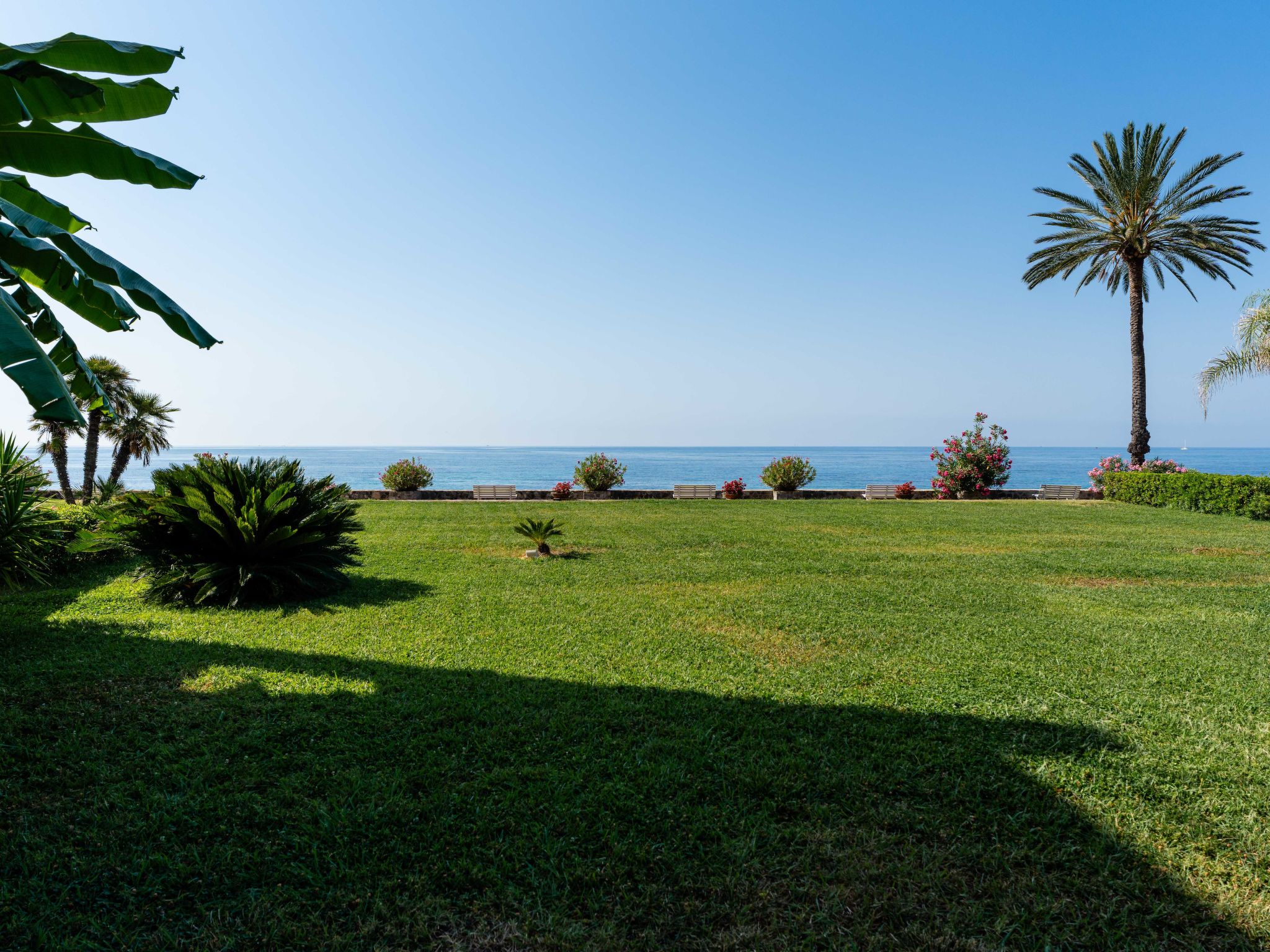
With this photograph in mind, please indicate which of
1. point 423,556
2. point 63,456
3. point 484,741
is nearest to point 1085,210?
point 423,556

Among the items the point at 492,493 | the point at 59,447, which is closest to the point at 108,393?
the point at 59,447

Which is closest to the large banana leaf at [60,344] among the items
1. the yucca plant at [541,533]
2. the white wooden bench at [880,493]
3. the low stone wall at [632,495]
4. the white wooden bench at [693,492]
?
the yucca plant at [541,533]

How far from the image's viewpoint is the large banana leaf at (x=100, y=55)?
412 centimetres

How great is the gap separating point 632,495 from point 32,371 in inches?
858

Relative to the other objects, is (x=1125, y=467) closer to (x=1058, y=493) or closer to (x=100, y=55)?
(x=1058, y=493)

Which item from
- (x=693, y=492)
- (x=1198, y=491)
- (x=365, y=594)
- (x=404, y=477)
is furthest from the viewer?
(x=693, y=492)

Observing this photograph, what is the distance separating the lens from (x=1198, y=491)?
1897cm

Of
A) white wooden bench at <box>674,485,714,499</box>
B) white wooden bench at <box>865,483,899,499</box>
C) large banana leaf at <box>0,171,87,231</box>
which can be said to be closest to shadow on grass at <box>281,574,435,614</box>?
large banana leaf at <box>0,171,87,231</box>

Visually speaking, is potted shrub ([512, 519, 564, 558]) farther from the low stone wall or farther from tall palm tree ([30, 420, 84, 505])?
tall palm tree ([30, 420, 84, 505])

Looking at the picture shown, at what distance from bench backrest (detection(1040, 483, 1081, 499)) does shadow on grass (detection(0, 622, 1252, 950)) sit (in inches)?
926

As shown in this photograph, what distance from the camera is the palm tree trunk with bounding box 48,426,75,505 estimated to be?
25.1 meters

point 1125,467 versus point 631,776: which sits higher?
point 1125,467

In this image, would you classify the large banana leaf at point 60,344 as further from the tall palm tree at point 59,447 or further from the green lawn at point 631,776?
the tall palm tree at point 59,447

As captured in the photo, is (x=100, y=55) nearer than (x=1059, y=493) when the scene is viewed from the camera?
Yes
